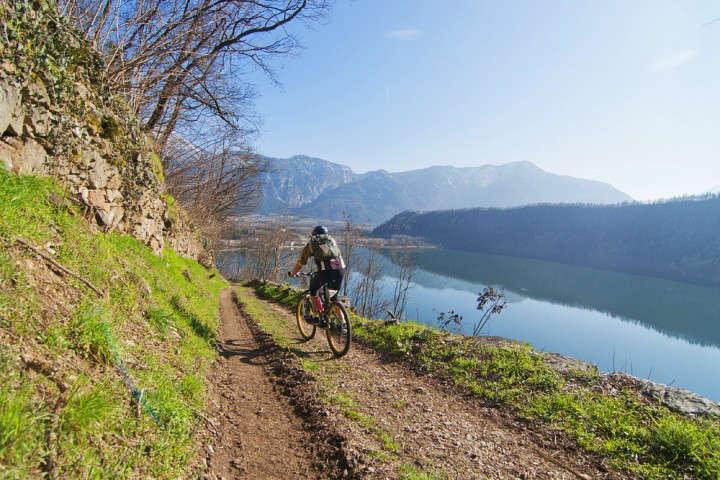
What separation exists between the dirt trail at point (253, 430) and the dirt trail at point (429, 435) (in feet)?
2.02

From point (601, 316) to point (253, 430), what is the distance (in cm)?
8843

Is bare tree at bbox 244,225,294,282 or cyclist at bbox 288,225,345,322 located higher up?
cyclist at bbox 288,225,345,322

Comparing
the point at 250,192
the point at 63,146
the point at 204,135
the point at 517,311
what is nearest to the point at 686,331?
the point at 517,311

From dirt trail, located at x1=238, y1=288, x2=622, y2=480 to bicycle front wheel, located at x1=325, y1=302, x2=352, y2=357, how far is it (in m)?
0.70

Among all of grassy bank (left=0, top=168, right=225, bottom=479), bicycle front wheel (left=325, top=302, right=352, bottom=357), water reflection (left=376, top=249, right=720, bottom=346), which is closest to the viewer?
grassy bank (left=0, top=168, right=225, bottom=479)

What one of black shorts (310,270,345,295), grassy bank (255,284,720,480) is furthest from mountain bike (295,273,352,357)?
grassy bank (255,284,720,480)

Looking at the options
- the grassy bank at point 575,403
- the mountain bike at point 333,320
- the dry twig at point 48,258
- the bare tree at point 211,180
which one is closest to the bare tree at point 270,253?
the bare tree at point 211,180

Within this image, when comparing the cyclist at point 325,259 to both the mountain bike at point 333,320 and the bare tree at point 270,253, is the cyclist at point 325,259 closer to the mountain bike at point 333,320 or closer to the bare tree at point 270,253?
the mountain bike at point 333,320

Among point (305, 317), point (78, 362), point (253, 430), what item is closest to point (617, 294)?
point (305, 317)

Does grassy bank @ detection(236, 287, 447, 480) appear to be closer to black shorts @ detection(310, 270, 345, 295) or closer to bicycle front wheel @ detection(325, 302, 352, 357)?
bicycle front wheel @ detection(325, 302, 352, 357)

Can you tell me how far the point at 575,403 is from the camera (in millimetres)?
6430

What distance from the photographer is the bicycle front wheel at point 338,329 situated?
8.20 m

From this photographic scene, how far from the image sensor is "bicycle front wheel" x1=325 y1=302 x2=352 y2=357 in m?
8.20

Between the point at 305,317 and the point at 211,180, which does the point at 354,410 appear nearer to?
the point at 305,317
